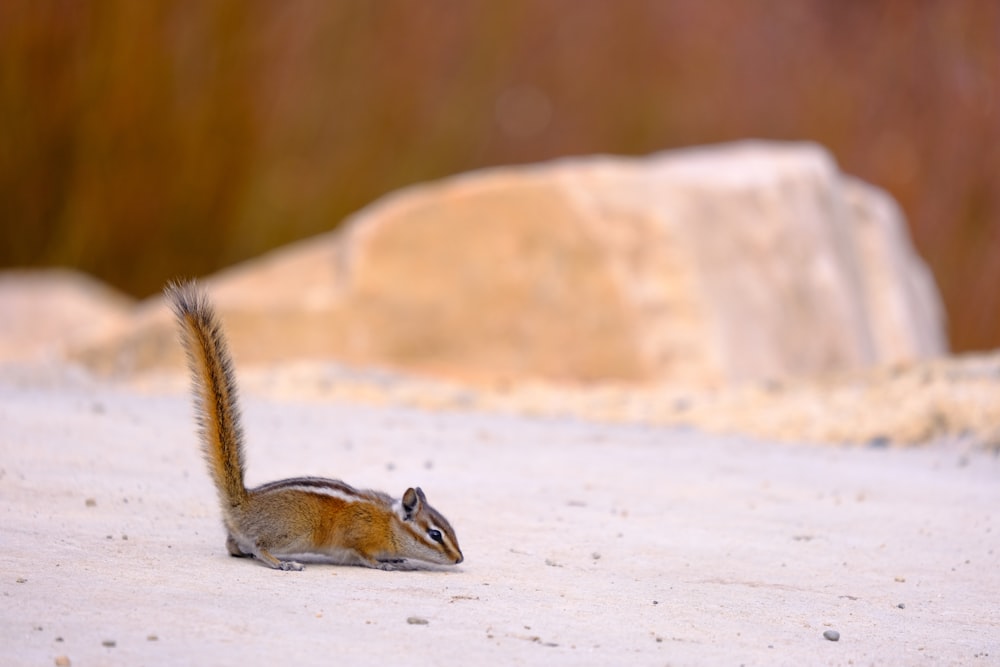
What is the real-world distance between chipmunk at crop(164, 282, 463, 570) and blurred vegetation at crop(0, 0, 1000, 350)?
12325mm

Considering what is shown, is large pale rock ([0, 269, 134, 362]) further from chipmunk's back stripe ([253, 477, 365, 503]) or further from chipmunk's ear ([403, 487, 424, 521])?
chipmunk's ear ([403, 487, 424, 521])

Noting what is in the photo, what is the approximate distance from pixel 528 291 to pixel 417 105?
792 cm

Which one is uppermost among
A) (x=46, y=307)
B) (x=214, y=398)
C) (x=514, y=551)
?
(x=46, y=307)

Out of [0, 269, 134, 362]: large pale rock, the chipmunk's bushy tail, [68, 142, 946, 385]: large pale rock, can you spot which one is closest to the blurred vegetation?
[0, 269, 134, 362]: large pale rock

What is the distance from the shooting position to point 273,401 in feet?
26.2

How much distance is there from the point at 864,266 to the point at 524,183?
180 inches

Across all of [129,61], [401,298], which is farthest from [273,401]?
[129,61]

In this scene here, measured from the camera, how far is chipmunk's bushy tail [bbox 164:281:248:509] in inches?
156

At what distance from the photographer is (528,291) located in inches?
424

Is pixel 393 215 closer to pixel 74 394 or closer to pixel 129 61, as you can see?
pixel 74 394

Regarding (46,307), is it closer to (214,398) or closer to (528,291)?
(528,291)

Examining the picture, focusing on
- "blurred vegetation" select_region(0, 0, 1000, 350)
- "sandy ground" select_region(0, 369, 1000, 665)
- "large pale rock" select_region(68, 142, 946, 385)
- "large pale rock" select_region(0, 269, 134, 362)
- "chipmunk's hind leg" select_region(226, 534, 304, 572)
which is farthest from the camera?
"blurred vegetation" select_region(0, 0, 1000, 350)

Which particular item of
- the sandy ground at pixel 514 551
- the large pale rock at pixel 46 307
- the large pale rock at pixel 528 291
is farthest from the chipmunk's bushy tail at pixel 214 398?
the large pale rock at pixel 46 307

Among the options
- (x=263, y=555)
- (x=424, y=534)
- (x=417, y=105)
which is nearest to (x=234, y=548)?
(x=263, y=555)
